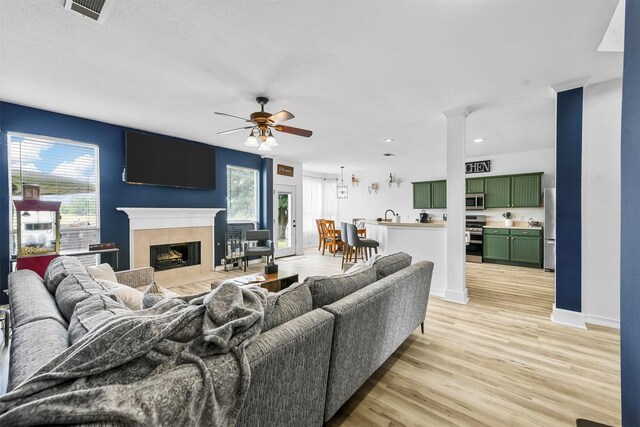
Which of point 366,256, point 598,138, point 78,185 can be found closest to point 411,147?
point 366,256

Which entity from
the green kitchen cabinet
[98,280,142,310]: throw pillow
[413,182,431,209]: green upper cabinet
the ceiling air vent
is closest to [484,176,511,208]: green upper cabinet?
the green kitchen cabinet

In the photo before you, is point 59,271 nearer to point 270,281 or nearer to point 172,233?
point 270,281

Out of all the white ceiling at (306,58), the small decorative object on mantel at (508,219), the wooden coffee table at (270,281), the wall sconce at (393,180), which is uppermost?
the white ceiling at (306,58)

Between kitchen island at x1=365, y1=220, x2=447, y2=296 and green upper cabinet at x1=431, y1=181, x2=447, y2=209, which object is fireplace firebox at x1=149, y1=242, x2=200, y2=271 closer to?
kitchen island at x1=365, y1=220, x2=447, y2=296

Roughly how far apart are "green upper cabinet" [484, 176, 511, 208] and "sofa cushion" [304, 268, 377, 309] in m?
5.75

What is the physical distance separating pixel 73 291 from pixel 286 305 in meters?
1.17

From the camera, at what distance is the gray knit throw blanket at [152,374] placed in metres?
0.67

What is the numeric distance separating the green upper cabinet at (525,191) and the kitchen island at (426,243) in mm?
3118

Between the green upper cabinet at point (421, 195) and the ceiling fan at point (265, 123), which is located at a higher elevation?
the ceiling fan at point (265, 123)

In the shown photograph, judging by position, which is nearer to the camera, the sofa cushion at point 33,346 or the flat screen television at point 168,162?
the sofa cushion at point 33,346

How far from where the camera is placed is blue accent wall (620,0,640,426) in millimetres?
841

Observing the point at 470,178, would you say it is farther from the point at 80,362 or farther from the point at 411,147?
the point at 80,362

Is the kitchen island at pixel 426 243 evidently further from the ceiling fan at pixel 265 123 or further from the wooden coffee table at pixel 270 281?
the ceiling fan at pixel 265 123

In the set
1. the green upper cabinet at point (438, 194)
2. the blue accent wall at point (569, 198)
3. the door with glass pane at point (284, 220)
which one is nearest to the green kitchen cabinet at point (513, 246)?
the green upper cabinet at point (438, 194)
